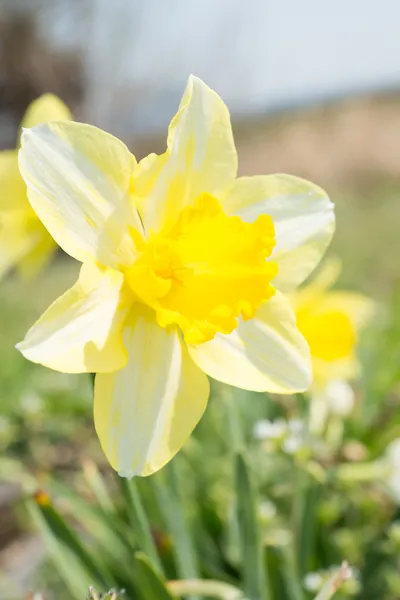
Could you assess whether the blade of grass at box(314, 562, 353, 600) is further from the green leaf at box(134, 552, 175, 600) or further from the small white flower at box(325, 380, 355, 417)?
the small white flower at box(325, 380, 355, 417)

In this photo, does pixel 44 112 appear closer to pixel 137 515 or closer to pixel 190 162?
pixel 190 162

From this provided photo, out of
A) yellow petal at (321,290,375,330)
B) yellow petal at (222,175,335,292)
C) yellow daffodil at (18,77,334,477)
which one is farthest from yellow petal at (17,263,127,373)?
yellow petal at (321,290,375,330)

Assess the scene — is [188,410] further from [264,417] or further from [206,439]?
[206,439]

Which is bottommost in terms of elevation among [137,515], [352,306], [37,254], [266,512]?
[266,512]

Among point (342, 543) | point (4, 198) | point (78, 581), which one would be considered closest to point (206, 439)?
point (342, 543)

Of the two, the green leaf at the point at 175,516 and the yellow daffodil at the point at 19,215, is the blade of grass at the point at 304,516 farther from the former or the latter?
the yellow daffodil at the point at 19,215

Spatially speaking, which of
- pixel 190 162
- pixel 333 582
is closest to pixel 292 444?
pixel 333 582
